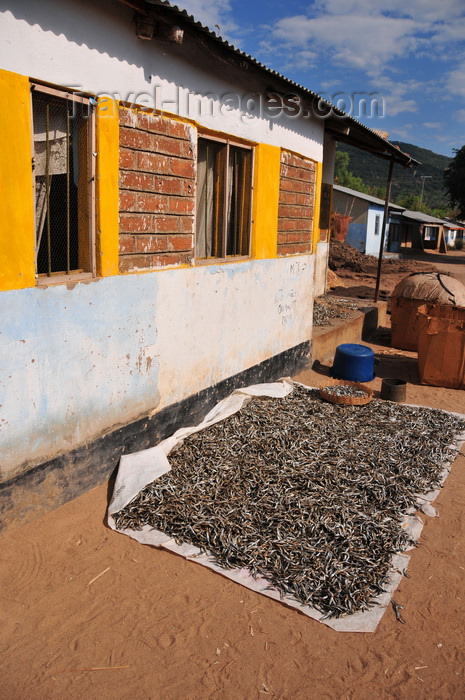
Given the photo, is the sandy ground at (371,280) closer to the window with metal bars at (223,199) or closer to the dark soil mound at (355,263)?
the dark soil mound at (355,263)

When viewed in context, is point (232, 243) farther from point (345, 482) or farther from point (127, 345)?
point (345, 482)

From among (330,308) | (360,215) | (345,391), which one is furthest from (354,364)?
(360,215)

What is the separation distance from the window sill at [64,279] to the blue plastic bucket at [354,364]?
4.73 meters

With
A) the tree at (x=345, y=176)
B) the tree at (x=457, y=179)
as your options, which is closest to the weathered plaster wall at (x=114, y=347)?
the tree at (x=457, y=179)

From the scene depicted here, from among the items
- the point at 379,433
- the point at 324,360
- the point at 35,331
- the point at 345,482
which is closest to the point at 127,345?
the point at 35,331

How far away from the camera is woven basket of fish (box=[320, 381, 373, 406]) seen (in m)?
6.70

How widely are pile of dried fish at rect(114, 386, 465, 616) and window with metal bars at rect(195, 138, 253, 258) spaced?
6.02ft

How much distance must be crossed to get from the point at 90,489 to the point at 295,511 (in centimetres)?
165

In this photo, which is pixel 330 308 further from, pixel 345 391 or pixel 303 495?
pixel 303 495

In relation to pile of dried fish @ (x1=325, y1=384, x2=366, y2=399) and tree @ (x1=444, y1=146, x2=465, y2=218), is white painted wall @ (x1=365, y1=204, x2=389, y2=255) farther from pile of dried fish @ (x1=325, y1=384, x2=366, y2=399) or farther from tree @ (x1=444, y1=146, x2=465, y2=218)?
pile of dried fish @ (x1=325, y1=384, x2=366, y2=399)

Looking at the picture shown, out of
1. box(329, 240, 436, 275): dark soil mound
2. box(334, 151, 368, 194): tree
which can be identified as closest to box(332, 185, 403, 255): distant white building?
box(329, 240, 436, 275): dark soil mound

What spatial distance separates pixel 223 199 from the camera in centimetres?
598

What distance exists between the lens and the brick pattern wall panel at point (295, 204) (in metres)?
7.09

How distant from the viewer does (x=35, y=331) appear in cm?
376
